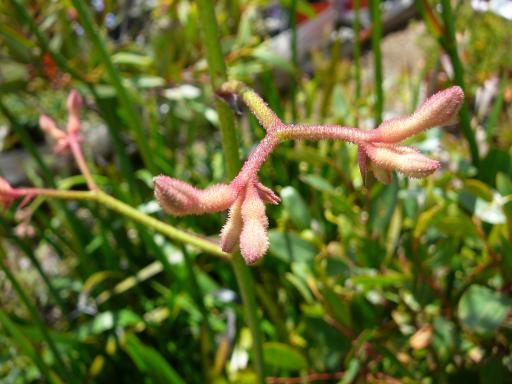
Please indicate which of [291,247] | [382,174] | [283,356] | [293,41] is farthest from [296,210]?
[382,174]

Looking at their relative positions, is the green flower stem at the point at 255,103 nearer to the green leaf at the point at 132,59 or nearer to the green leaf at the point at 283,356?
the green leaf at the point at 283,356

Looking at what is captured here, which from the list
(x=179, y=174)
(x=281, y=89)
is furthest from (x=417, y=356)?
(x=281, y=89)

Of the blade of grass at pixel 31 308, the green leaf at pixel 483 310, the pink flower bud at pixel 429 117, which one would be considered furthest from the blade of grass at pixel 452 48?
the blade of grass at pixel 31 308

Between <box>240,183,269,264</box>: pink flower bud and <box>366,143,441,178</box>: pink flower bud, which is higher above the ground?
<box>240,183,269,264</box>: pink flower bud

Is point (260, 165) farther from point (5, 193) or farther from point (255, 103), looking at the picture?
point (5, 193)

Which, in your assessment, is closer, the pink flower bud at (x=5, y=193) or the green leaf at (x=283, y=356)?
the pink flower bud at (x=5, y=193)

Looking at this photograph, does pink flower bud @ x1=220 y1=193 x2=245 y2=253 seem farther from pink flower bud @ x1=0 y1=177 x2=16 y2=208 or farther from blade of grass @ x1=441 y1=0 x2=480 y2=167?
blade of grass @ x1=441 y1=0 x2=480 y2=167

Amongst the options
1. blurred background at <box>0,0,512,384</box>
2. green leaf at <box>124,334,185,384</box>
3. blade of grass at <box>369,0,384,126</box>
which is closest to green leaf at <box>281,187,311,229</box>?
blurred background at <box>0,0,512,384</box>
